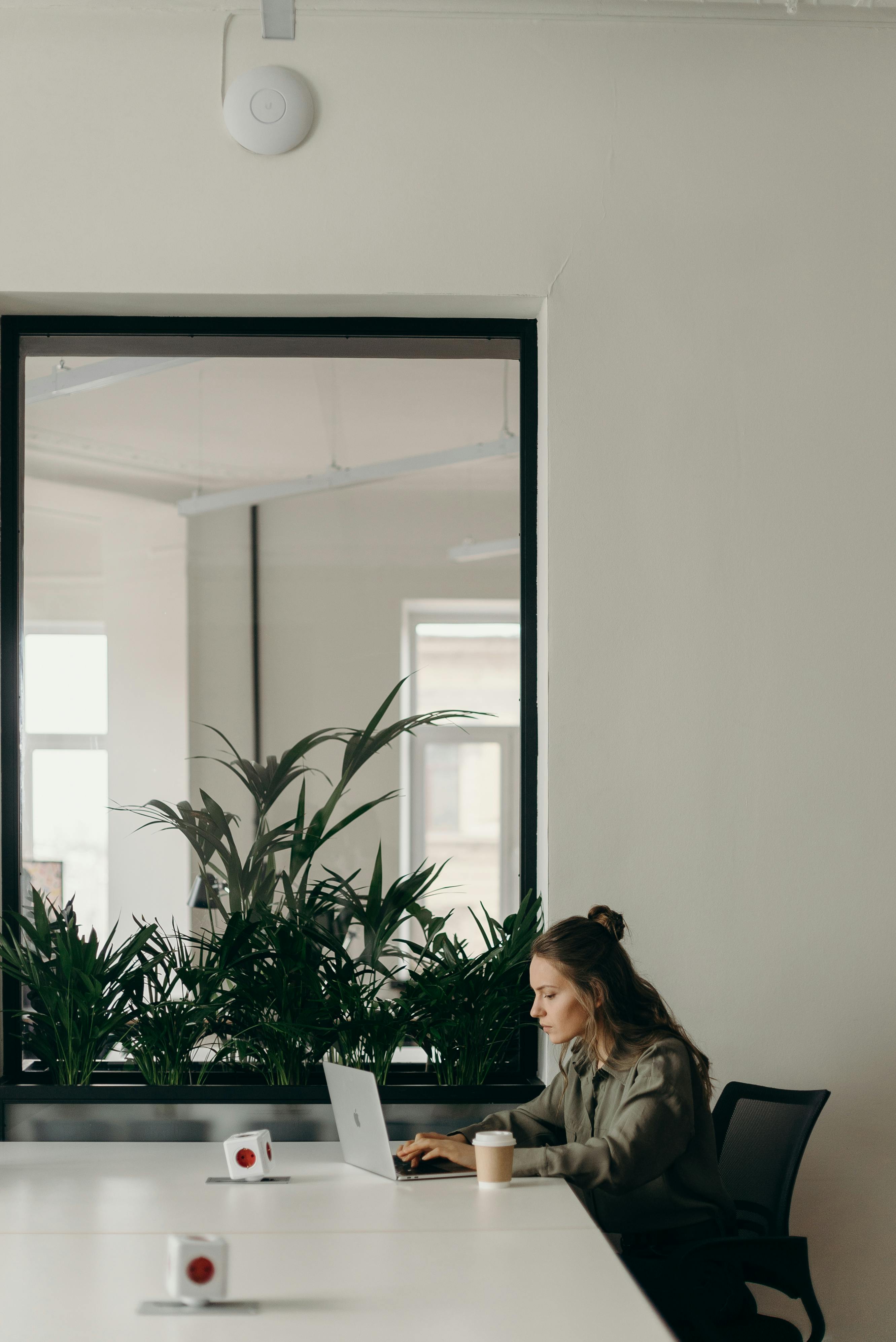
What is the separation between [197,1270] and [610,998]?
106cm

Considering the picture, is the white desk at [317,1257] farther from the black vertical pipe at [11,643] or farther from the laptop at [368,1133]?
the black vertical pipe at [11,643]

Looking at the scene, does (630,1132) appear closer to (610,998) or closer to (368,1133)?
(610,998)

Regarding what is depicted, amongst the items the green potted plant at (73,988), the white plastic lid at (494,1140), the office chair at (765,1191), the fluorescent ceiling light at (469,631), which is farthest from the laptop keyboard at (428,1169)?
the fluorescent ceiling light at (469,631)

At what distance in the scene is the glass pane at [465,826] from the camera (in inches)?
122

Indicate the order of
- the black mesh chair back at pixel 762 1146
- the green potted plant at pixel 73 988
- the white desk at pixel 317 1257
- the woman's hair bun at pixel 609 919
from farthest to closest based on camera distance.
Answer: the green potted plant at pixel 73 988 < the woman's hair bun at pixel 609 919 < the black mesh chair back at pixel 762 1146 < the white desk at pixel 317 1257

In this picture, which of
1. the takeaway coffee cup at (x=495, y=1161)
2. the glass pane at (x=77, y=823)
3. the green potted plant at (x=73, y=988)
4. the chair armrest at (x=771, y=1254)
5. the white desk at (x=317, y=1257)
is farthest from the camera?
the glass pane at (x=77, y=823)

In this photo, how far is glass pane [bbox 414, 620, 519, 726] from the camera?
317 centimetres

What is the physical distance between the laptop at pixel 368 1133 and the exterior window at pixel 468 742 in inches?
32.6

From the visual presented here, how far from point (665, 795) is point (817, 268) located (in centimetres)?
146

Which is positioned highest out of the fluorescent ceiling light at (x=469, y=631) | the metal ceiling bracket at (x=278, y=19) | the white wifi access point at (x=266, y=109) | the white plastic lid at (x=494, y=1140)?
the white wifi access point at (x=266, y=109)

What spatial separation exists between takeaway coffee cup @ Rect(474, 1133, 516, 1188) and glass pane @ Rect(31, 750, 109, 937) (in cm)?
129

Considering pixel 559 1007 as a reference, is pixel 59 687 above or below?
above

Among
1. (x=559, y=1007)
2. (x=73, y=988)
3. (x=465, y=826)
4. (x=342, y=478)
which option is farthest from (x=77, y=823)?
(x=559, y=1007)

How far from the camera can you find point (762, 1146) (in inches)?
98.4
